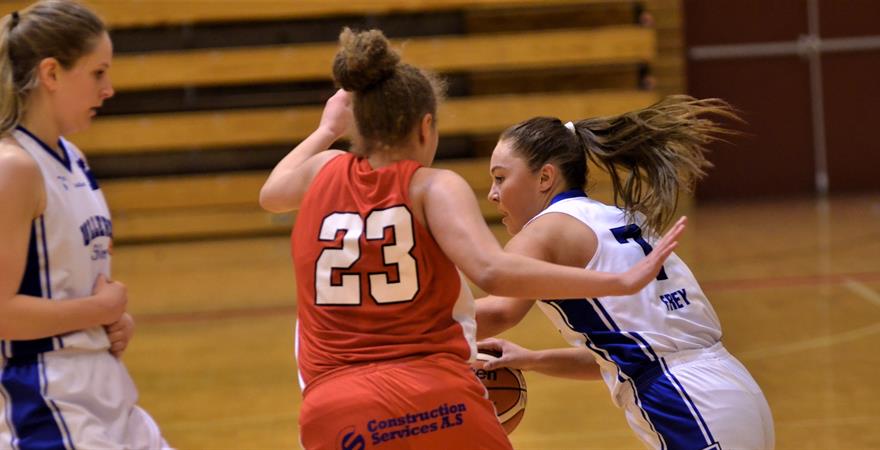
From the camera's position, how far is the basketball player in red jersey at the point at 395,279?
7.63ft

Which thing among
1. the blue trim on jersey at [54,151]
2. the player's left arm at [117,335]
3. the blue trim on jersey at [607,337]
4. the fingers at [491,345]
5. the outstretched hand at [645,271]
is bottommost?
the fingers at [491,345]

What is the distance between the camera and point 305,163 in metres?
2.64

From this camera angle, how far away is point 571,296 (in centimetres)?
231

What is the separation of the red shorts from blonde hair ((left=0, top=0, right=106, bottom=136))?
0.90 m

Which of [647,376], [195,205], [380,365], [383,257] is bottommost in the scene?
[195,205]

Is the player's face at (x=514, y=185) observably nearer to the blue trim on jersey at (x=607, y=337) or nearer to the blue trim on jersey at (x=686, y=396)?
the blue trim on jersey at (x=607, y=337)

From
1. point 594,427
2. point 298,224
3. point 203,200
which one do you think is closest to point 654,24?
point 203,200

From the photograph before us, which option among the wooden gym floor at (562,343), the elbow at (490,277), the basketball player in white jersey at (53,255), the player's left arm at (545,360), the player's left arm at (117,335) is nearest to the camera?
the elbow at (490,277)

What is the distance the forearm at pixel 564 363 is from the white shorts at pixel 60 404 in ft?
3.89

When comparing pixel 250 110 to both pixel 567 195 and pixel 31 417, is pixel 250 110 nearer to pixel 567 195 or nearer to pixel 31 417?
pixel 567 195

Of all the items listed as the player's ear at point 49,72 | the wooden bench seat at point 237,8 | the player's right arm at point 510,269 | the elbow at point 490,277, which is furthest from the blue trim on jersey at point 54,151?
the wooden bench seat at point 237,8

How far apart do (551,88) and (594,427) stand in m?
8.10

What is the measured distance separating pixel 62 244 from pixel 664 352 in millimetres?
1485

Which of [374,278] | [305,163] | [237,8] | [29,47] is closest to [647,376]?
[374,278]
